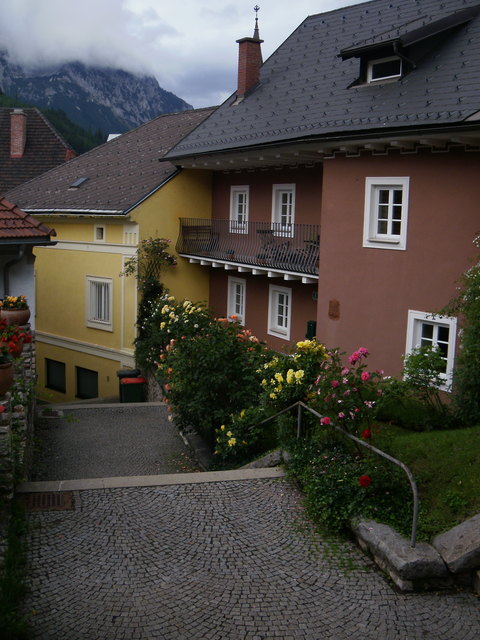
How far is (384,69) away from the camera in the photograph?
15570 mm

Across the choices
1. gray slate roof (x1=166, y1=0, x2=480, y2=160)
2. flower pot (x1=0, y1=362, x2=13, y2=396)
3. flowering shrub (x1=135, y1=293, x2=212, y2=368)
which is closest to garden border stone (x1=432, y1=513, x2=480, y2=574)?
flower pot (x1=0, y1=362, x2=13, y2=396)

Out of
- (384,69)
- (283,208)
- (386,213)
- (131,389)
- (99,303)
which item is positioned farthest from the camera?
(99,303)

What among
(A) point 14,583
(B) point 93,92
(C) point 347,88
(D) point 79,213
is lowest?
(A) point 14,583

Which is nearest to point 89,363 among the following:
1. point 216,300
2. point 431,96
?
point 216,300

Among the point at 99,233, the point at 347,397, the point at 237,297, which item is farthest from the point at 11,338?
the point at 99,233

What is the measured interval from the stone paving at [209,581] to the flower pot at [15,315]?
5.07m

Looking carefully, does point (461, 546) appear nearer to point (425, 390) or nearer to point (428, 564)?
point (428, 564)

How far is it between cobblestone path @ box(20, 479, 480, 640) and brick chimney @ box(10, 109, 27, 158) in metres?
29.6

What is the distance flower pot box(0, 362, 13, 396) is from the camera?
7398mm

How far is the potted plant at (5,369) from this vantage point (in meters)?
7.41

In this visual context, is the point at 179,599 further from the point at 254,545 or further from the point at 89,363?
the point at 89,363

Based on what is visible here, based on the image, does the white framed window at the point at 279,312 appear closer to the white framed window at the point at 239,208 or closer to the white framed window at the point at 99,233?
the white framed window at the point at 239,208

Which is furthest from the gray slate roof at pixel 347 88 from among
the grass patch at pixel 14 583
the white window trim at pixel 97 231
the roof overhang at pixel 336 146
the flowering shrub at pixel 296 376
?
the grass patch at pixel 14 583

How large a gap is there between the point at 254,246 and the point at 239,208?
7.82 feet
